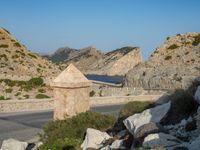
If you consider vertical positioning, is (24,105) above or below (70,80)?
below

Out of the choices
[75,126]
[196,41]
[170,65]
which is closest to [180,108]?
[75,126]

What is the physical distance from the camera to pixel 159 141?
8.27 metres

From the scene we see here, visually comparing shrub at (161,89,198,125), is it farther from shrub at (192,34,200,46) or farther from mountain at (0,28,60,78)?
shrub at (192,34,200,46)

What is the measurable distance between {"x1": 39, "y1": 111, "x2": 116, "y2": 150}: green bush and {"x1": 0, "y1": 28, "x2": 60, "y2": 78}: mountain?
3400 cm

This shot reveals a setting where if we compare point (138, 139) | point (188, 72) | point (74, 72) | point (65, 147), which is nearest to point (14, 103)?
point (74, 72)

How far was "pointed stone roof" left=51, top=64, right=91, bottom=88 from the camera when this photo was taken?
1374 centimetres

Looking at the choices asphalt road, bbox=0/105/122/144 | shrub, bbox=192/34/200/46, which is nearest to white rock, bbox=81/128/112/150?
asphalt road, bbox=0/105/122/144

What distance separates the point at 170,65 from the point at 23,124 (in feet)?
101

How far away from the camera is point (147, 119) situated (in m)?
10.1

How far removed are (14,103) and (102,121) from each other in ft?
43.4

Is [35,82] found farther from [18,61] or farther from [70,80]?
[70,80]

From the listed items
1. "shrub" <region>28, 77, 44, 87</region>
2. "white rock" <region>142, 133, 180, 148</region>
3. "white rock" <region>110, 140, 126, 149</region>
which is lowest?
"white rock" <region>110, 140, 126, 149</region>

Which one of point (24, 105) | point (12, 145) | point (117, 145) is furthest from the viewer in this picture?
point (24, 105)

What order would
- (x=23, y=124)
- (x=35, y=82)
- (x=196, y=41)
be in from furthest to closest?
(x=196, y=41) → (x=35, y=82) → (x=23, y=124)
